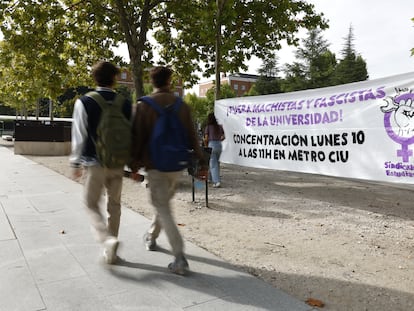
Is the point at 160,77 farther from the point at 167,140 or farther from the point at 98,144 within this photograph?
the point at 98,144

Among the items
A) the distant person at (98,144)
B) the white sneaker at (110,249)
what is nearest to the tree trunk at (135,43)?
the distant person at (98,144)

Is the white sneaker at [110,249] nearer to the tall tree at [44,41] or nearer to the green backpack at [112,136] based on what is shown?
the green backpack at [112,136]

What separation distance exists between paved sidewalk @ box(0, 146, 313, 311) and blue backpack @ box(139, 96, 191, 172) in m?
1.09

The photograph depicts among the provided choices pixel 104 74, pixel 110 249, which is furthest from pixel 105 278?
pixel 104 74

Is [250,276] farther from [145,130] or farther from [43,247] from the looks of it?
[43,247]

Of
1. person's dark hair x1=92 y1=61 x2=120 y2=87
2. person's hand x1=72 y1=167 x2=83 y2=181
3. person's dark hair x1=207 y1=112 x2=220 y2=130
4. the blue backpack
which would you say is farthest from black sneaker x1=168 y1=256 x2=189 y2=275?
person's dark hair x1=207 y1=112 x2=220 y2=130

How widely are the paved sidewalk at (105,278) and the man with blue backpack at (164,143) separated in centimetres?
33

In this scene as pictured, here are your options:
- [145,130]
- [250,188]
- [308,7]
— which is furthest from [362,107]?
[308,7]

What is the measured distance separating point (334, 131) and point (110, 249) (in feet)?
15.5

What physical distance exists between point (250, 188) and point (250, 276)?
4.99 meters

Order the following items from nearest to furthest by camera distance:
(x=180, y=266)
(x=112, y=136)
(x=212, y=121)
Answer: (x=112, y=136) < (x=180, y=266) < (x=212, y=121)

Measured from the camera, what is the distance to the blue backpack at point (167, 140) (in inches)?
126

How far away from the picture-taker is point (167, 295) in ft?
9.98

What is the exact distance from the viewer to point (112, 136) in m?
3.17
